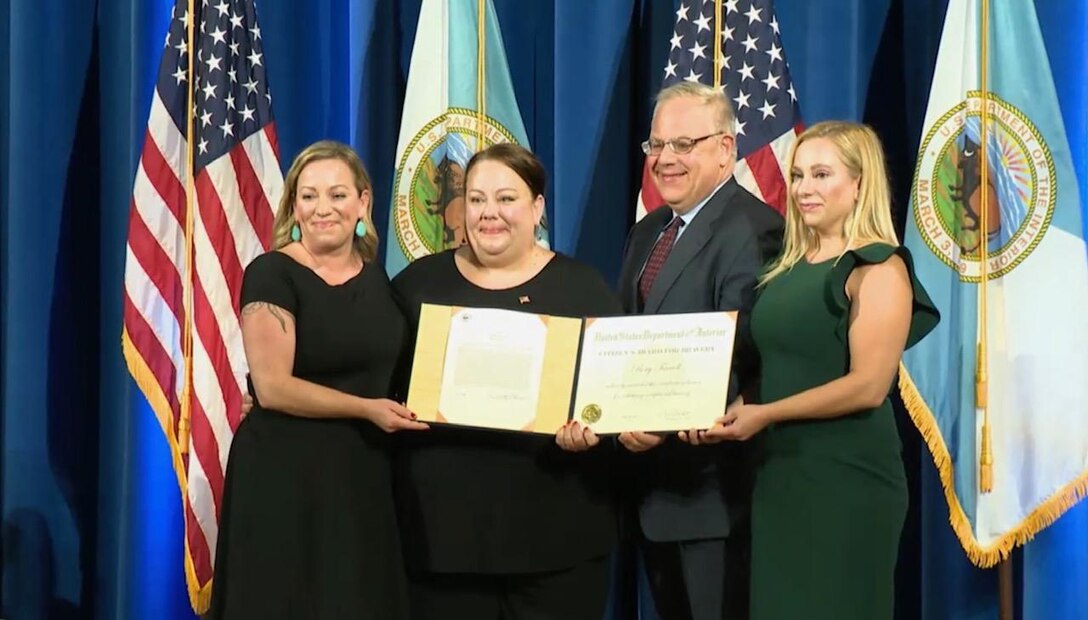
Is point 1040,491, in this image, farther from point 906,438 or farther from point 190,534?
point 190,534

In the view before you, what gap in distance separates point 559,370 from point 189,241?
1603 mm

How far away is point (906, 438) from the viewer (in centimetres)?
391

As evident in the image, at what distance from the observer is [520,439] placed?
267cm

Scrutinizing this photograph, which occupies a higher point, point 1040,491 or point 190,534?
point 1040,491

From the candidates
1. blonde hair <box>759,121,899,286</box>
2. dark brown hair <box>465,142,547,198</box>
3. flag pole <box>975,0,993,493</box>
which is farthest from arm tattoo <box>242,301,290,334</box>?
flag pole <box>975,0,993,493</box>

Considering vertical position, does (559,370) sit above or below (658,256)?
below

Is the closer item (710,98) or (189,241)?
(710,98)

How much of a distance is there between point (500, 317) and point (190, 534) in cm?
163

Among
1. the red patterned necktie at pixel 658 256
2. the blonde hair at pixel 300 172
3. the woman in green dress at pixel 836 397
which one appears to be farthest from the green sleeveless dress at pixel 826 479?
the blonde hair at pixel 300 172

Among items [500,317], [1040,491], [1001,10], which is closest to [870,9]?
[1001,10]

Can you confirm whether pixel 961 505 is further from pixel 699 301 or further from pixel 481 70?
pixel 481 70

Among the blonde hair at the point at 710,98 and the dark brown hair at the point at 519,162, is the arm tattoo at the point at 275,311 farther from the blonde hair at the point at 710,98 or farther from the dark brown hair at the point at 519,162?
the blonde hair at the point at 710,98

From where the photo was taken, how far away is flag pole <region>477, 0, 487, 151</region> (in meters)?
3.71

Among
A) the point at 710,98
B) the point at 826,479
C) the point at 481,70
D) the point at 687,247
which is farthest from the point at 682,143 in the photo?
the point at 481,70
